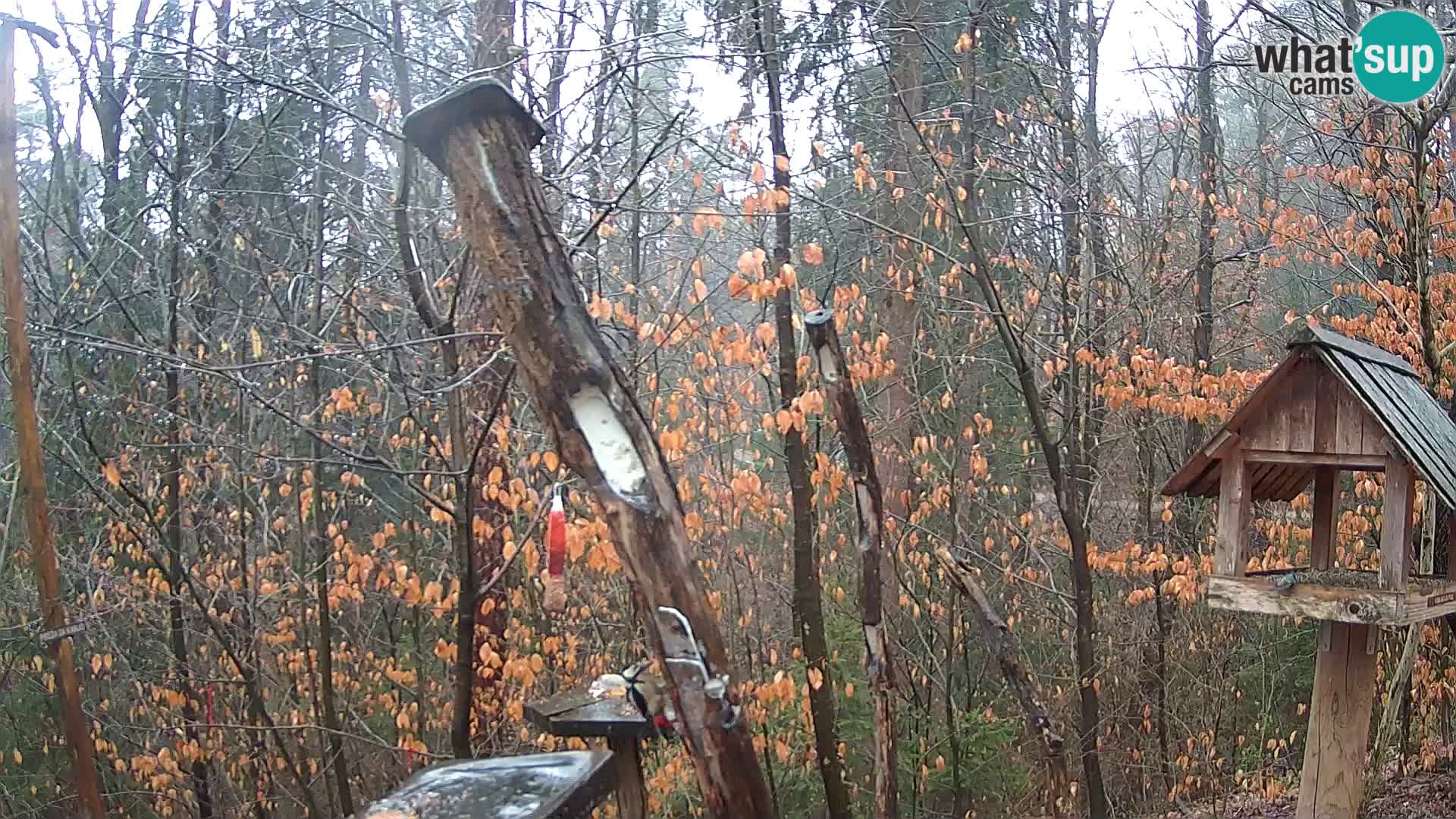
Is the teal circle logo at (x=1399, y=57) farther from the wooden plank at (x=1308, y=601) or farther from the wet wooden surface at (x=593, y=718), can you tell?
the wet wooden surface at (x=593, y=718)

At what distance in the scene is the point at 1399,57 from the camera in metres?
5.94

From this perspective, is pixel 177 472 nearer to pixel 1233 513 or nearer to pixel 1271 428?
pixel 1233 513

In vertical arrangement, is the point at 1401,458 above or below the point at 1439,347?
below

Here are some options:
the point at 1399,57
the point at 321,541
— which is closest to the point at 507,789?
the point at 321,541

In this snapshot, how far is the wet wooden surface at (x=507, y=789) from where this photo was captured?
2.59 m

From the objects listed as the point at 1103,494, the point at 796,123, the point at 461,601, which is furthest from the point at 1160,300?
the point at 461,601

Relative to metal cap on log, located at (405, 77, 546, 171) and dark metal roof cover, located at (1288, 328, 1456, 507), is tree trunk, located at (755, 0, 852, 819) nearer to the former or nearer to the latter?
dark metal roof cover, located at (1288, 328, 1456, 507)

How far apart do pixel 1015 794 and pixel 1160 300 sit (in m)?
4.15

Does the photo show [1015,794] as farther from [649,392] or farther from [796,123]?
[796,123]

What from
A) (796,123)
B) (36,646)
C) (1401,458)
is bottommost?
(36,646)

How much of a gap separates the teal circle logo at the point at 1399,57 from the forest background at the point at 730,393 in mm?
276

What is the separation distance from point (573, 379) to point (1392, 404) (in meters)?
2.90

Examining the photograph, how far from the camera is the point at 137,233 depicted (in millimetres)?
8031

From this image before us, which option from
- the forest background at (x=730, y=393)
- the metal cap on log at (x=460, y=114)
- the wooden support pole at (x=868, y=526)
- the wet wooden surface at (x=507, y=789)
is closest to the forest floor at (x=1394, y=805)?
the forest background at (x=730, y=393)
